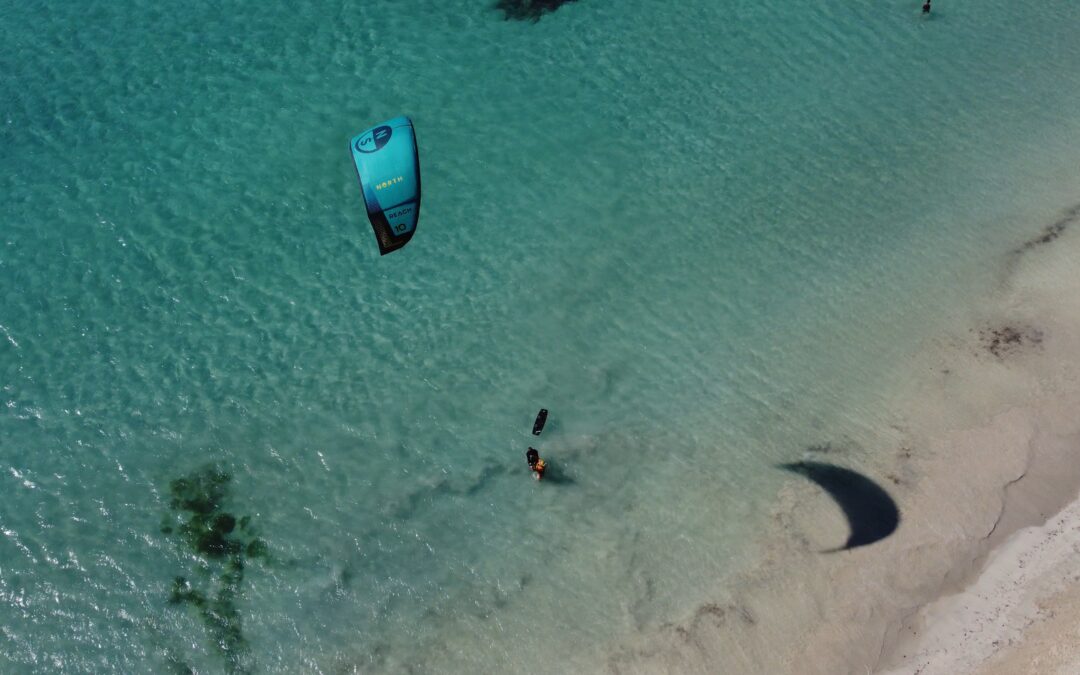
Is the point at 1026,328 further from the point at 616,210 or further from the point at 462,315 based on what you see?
the point at 462,315

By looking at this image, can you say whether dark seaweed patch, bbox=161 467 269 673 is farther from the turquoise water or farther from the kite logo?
the kite logo

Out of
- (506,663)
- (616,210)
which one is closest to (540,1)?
(616,210)

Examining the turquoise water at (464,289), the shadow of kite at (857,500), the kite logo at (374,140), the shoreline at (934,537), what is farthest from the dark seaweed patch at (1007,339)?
the kite logo at (374,140)

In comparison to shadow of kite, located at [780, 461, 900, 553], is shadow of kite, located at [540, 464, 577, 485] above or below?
below

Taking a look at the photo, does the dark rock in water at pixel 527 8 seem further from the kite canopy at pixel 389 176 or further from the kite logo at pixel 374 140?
the kite logo at pixel 374 140

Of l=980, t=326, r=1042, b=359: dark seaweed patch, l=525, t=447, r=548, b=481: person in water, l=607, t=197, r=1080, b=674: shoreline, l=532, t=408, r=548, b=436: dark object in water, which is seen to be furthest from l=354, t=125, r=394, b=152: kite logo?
l=980, t=326, r=1042, b=359: dark seaweed patch

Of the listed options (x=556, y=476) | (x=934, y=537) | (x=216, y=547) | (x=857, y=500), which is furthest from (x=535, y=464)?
(x=934, y=537)
